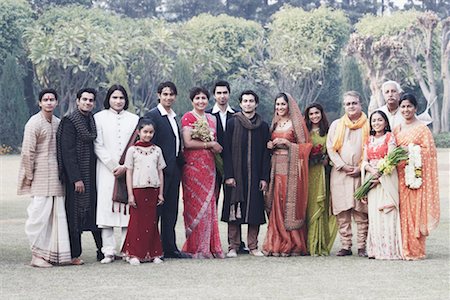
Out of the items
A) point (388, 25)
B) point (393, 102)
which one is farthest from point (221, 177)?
point (388, 25)

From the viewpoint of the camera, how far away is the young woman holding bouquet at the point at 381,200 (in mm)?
9203

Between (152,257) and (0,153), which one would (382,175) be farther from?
(0,153)

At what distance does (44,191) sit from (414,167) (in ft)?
10.5

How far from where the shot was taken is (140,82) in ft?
153

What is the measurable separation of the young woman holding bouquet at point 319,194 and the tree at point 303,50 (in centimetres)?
3937

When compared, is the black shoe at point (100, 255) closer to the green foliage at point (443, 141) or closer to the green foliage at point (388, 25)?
the green foliage at point (443, 141)

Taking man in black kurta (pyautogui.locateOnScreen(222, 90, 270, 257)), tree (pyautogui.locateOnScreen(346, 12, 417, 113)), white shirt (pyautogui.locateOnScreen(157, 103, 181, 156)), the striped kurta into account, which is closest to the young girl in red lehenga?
white shirt (pyautogui.locateOnScreen(157, 103, 181, 156))

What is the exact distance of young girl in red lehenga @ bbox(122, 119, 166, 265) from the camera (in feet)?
29.4

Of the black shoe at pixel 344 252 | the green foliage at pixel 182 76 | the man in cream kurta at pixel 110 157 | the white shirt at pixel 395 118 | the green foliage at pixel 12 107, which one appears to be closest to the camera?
the man in cream kurta at pixel 110 157

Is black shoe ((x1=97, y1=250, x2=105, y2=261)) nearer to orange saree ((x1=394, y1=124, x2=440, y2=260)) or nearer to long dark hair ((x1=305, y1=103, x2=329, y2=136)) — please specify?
long dark hair ((x1=305, y1=103, x2=329, y2=136))

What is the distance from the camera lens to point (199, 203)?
9469mm

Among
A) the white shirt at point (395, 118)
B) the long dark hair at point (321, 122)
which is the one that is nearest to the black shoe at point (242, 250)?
the long dark hair at point (321, 122)

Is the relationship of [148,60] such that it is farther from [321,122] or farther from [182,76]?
[321,122]

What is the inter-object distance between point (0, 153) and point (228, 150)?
28.6 m
